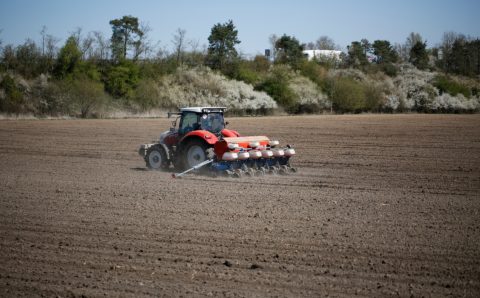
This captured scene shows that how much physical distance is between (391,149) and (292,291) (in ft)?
59.3

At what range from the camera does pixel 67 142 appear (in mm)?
27109

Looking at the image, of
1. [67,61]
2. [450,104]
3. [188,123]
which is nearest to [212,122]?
[188,123]

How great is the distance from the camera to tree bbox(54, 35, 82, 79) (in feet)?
176

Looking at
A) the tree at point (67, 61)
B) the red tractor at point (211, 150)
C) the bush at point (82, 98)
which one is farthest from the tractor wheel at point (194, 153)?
the tree at point (67, 61)

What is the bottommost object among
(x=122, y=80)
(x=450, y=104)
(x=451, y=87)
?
(x=450, y=104)

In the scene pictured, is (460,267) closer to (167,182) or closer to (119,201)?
(119,201)

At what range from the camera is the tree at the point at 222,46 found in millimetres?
64438

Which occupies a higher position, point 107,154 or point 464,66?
point 464,66

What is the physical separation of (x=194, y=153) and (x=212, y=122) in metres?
1.07

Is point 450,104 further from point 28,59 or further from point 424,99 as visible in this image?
point 28,59

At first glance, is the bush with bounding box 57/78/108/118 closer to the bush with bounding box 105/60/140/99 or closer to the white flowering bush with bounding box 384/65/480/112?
the bush with bounding box 105/60/140/99

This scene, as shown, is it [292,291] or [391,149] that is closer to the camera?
[292,291]

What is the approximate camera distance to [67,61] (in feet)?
177

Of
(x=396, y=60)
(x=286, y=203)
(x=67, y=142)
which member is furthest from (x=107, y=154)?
(x=396, y=60)
